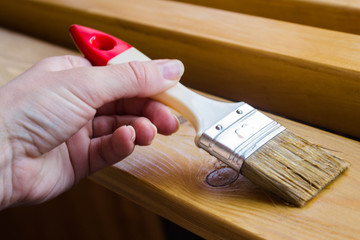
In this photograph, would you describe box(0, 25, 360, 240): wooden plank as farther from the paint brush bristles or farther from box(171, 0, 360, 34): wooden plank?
box(171, 0, 360, 34): wooden plank

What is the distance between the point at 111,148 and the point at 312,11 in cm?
57

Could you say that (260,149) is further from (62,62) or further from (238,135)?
(62,62)

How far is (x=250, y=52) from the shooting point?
97cm

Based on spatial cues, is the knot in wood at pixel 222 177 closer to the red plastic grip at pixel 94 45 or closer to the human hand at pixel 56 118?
the human hand at pixel 56 118

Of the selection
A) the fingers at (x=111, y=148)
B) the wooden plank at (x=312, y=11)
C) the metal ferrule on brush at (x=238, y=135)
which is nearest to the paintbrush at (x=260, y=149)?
the metal ferrule on brush at (x=238, y=135)

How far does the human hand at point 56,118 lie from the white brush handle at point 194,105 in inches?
0.9

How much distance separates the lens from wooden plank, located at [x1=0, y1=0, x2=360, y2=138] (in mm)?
911

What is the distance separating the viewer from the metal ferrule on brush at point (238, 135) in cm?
75

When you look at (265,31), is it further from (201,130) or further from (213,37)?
(201,130)

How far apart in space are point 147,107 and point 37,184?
0.83ft

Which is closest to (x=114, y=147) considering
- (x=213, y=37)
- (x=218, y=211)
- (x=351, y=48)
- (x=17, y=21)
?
(x=218, y=211)

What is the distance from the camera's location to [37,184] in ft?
2.84

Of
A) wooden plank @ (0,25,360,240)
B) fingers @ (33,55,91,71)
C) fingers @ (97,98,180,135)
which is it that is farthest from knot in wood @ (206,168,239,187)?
fingers @ (33,55,91,71)

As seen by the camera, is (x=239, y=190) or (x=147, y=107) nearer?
(x=239, y=190)
